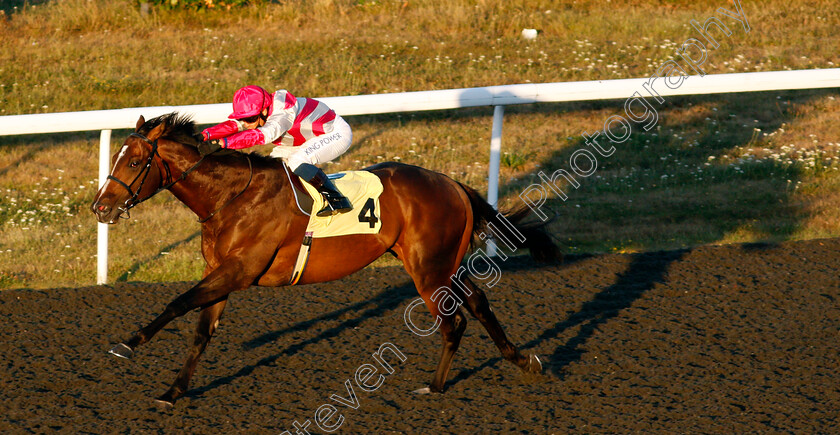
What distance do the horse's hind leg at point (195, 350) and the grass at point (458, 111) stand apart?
219cm

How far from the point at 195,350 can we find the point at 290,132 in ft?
4.07

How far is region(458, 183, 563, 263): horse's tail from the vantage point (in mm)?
5219

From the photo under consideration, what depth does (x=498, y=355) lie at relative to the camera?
525 cm

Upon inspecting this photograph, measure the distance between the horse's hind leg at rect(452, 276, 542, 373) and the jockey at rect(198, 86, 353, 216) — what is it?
0.83m

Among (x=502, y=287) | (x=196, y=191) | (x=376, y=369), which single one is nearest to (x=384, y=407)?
(x=376, y=369)

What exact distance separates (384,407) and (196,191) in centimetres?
141

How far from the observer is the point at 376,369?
16.2 ft

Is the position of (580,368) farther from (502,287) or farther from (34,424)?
(34,424)

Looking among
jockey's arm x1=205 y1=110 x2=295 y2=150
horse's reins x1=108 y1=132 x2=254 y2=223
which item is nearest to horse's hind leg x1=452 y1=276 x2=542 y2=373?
jockey's arm x1=205 y1=110 x2=295 y2=150

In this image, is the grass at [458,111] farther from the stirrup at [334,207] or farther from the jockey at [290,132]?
the stirrup at [334,207]

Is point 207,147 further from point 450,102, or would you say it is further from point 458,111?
point 458,111

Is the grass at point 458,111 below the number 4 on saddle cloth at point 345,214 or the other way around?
below

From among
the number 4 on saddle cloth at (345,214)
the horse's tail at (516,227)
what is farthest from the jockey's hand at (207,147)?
the horse's tail at (516,227)

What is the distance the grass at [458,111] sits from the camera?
790 cm
